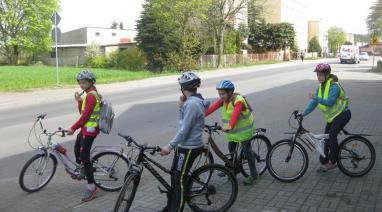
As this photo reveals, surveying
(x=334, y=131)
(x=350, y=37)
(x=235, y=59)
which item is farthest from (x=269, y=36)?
(x=350, y=37)

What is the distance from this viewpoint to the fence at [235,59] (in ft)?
149

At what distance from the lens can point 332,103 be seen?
6.14 m

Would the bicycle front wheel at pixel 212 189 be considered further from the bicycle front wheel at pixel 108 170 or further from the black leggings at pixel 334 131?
the black leggings at pixel 334 131

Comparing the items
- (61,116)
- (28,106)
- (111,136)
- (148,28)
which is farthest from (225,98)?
(148,28)

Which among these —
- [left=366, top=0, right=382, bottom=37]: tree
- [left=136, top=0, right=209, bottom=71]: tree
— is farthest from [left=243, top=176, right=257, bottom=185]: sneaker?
[left=366, top=0, right=382, bottom=37]: tree

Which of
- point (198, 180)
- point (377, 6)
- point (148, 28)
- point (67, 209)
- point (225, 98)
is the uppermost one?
point (377, 6)

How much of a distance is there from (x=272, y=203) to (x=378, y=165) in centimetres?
267

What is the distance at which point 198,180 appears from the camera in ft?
15.5

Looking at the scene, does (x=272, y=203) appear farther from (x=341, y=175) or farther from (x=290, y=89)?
(x=290, y=89)

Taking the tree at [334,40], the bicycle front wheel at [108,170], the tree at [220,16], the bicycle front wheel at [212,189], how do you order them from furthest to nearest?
the tree at [334,40] → the tree at [220,16] → the bicycle front wheel at [108,170] → the bicycle front wheel at [212,189]

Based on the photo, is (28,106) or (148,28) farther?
(148,28)

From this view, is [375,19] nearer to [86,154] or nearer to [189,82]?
[86,154]

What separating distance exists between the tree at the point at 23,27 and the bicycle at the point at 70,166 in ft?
198

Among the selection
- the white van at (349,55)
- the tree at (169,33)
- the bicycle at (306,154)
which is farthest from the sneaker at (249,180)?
the white van at (349,55)
